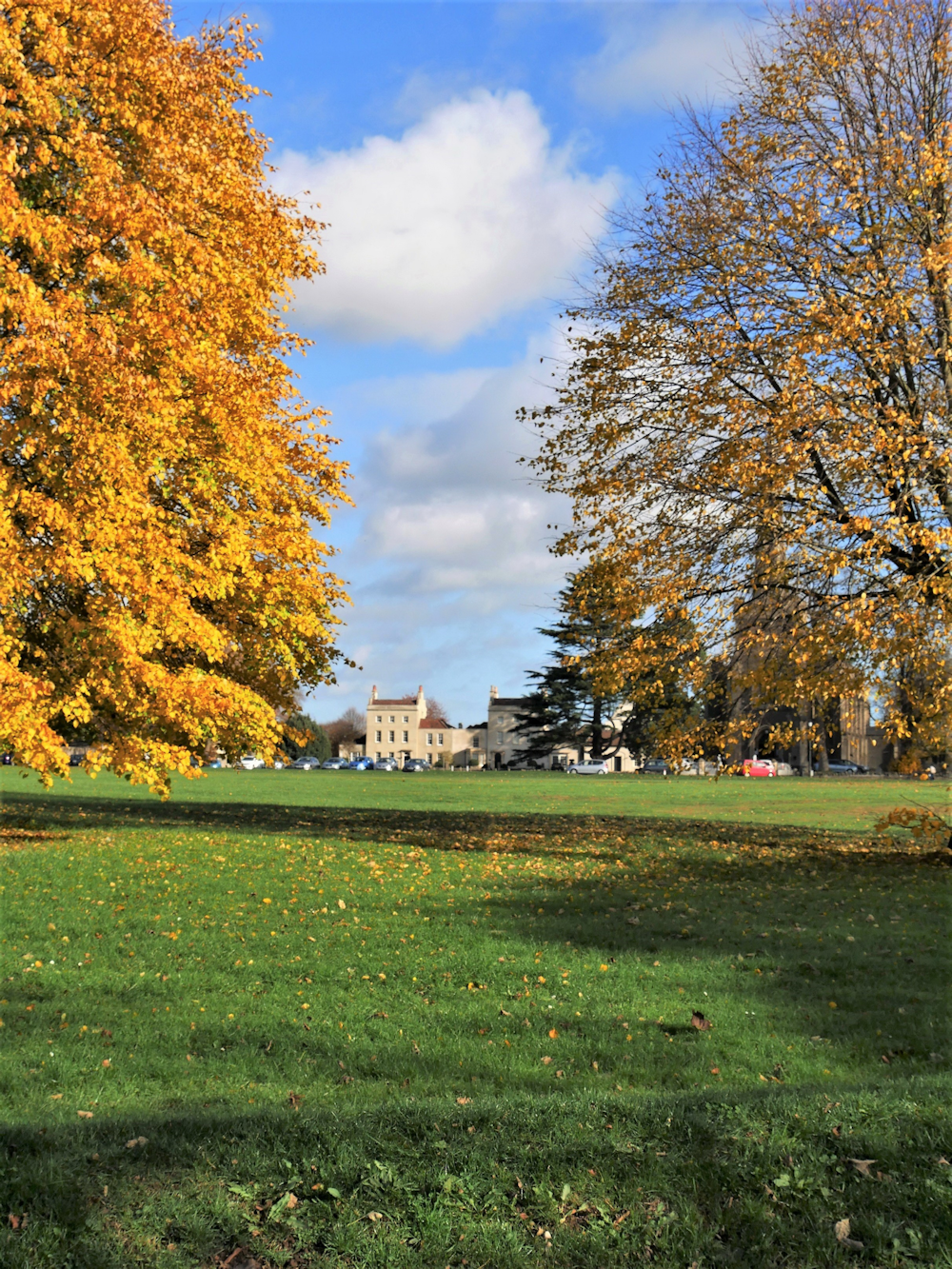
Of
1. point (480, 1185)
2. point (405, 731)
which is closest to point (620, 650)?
point (480, 1185)

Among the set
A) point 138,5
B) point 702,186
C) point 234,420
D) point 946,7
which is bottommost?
point 234,420

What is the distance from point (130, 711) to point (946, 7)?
1683 centimetres

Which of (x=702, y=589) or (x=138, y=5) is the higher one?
(x=138, y=5)

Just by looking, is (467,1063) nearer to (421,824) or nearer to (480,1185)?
(480,1185)

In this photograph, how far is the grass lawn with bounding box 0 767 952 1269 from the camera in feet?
13.9

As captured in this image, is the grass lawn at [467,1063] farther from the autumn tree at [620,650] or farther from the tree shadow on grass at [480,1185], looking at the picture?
the autumn tree at [620,650]

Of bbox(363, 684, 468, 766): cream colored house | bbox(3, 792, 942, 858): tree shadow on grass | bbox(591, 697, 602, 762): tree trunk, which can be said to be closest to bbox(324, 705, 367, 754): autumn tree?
bbox(363, 684, 468, 766): cream colored house

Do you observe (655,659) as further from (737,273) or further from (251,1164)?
(251,1164)

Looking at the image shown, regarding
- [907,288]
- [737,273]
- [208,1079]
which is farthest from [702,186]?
[208,1079]

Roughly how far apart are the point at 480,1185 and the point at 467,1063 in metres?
2.10

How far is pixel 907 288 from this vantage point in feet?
48.9

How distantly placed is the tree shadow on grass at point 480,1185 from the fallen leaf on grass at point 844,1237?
4 centimetres

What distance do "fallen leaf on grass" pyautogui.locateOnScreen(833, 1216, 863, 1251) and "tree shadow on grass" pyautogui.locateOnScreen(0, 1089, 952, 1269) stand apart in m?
0.04

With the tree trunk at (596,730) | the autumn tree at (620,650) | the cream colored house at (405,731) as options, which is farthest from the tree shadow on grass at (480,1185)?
the cream colored house at (405,731)
